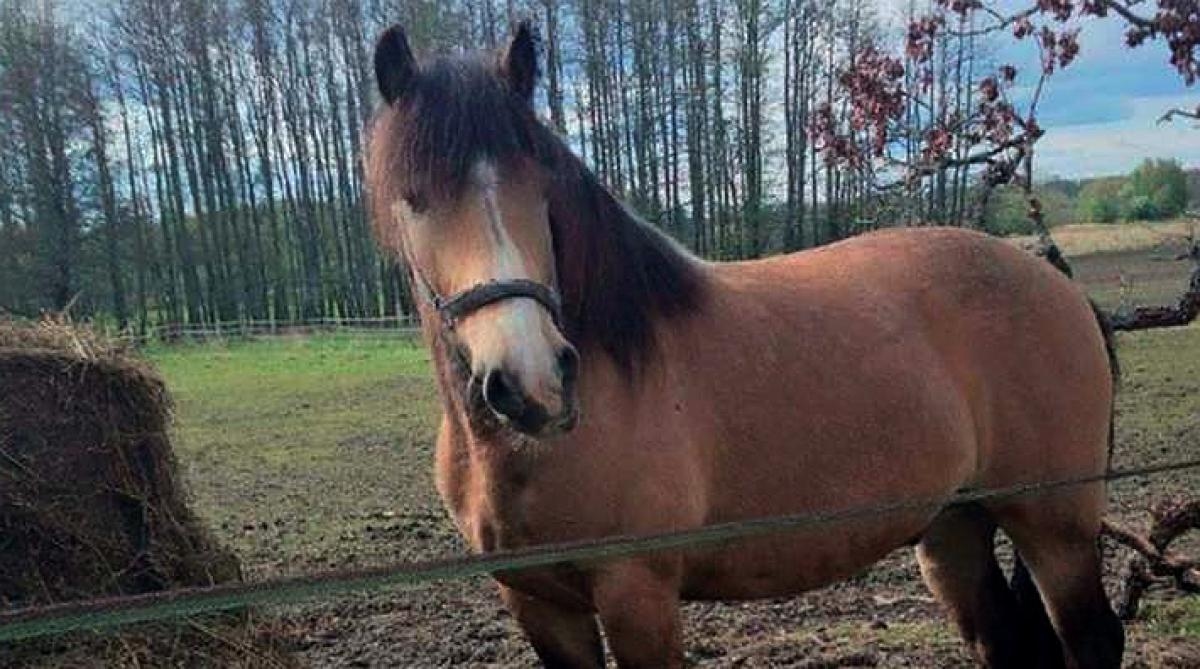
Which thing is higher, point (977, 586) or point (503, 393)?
point (503, 393)

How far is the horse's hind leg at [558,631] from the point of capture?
9.39 feet

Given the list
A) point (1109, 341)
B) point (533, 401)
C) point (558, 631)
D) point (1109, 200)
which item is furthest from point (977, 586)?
point (1109, 200)

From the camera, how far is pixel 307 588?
1693 millimetres

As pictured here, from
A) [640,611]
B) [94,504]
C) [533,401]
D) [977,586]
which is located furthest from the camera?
[94,504]

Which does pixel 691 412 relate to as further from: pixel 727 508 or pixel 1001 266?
pixel 1001 266

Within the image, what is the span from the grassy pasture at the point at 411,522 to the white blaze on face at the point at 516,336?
273 cm

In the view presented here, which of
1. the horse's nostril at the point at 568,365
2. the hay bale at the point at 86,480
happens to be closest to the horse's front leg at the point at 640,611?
the horse's nostril at the point at 568,365

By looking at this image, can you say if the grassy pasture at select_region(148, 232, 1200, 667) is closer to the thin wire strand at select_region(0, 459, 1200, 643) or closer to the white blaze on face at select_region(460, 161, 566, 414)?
the thin wire strand at select_region(0, 459, 1200, 643)

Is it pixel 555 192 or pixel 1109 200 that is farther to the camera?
pixel 1109 200

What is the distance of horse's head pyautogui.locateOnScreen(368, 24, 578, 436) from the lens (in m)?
2.05

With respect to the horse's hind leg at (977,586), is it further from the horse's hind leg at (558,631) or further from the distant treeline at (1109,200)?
the distant treeline at (1109,200)

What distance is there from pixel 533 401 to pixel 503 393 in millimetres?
58

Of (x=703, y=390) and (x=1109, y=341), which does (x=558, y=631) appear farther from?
(x=1109, y=341)

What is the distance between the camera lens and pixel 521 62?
2.53 metres
